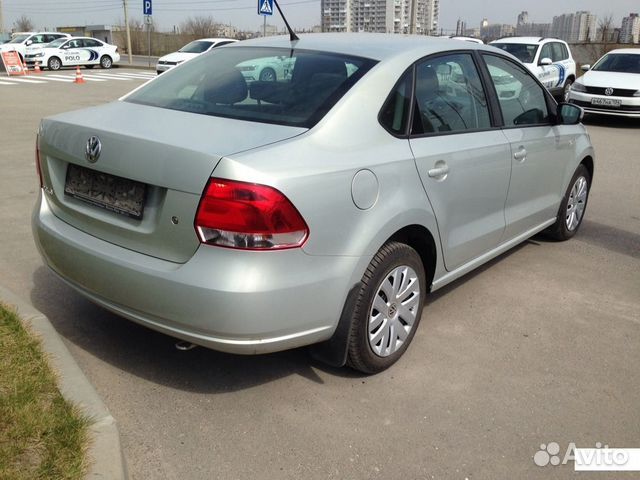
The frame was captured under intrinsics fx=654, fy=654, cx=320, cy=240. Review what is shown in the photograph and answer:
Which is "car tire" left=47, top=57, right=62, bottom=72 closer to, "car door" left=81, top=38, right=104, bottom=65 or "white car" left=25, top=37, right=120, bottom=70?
"white car" left=25, top=37, right=120, bottom=70

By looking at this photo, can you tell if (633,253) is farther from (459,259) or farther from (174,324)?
(174,324)

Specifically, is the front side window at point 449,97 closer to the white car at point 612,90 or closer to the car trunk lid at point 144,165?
the car trunk lid at point 144,165

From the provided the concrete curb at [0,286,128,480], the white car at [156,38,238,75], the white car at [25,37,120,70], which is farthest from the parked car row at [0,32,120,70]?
the concrete curb at [0,286,128,480]

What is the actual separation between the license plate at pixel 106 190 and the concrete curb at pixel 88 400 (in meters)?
→ 0.75

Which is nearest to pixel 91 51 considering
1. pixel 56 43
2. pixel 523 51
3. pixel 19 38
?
pixel 56 43

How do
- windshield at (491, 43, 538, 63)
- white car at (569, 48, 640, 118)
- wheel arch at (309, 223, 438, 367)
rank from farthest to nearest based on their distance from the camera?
windshield at (491, 43, 538, 63) < white car at (569, 48, 640, 118) < wheel arch at (309, 223, 438, 367)

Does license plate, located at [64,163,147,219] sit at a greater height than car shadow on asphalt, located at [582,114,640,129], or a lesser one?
greater

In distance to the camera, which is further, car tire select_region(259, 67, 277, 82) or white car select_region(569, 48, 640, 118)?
white car select_region(569, 48, 640, 118)

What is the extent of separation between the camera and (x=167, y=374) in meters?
3.42

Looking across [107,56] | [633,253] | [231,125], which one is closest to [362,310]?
[231,125]

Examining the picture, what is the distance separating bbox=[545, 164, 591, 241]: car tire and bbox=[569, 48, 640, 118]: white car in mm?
8633

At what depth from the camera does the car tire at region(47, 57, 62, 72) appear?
2859cm

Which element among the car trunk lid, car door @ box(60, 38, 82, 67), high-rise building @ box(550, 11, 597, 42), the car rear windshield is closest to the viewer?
the car trunk lid

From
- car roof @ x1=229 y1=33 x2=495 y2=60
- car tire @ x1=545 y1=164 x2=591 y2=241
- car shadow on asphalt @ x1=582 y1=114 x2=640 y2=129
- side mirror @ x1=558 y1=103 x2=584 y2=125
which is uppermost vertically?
car roof @ x1=229 y1=33 x2=495 y2=60
